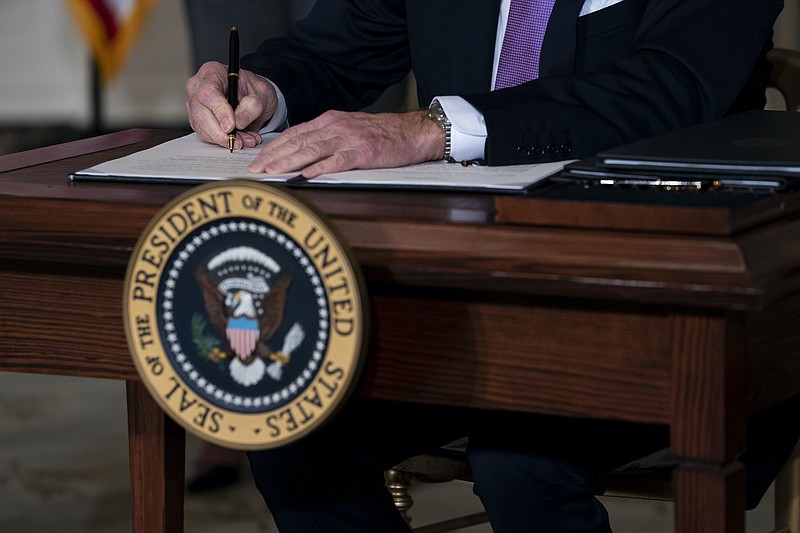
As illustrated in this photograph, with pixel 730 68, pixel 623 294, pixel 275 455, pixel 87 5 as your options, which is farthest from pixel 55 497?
pixel 87 5

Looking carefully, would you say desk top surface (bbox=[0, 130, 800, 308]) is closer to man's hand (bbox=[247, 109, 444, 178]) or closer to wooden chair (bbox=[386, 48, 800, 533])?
man's hand (bbox=[247, 109, 444, 178])

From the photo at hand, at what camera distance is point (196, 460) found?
303 cm

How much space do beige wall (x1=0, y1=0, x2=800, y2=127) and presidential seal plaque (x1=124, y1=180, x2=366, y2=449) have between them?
6.16m

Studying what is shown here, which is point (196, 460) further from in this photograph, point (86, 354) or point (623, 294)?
point (623, 294)

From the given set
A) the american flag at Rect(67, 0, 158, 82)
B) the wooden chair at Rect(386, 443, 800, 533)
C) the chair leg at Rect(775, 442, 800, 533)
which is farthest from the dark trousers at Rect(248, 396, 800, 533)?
the american flag at Rect(67, 0, 158, 82)

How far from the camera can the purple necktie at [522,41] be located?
5.78ft

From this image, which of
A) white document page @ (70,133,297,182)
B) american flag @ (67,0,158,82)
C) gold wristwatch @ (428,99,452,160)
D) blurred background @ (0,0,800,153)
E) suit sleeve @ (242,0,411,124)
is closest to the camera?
white document page @ (70,133,297,182)

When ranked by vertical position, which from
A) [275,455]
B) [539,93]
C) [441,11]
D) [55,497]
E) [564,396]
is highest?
[441,11]

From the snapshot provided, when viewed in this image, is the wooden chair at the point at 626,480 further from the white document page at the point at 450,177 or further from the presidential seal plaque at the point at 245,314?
the presidential seal plaque at the point at 245,314

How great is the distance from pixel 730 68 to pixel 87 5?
18.4 ft

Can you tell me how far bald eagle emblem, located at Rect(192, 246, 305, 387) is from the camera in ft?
3.45

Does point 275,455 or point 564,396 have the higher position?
point 564,396

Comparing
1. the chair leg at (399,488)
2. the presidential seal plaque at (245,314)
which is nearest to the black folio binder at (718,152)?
the presidential seal plaque at (245,314)

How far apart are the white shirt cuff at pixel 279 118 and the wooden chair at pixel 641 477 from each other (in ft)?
1.55
